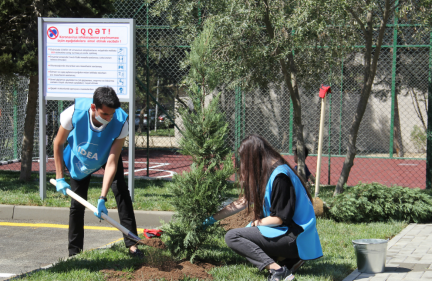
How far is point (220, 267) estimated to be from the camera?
13.3 ft

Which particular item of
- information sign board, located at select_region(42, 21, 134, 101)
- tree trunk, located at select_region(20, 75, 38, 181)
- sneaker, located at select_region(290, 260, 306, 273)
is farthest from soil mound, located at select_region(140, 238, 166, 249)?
tree trunk, located at select_region(20, 75, 38, 181)

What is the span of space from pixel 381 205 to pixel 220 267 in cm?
287

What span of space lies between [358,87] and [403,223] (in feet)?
27.2

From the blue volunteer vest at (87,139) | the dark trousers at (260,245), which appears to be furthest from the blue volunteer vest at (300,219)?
the blue volunteer vest at (87,139)

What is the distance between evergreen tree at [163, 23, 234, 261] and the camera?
153 inches

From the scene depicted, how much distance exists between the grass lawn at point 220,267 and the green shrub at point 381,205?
0.76m

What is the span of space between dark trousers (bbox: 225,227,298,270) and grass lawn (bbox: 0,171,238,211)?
214cm

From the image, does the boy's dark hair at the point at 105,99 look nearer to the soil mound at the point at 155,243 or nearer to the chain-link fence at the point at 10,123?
the soil mound at the point at 155,243

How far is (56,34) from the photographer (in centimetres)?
684

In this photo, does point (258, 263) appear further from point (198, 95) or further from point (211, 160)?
point (198, 95)

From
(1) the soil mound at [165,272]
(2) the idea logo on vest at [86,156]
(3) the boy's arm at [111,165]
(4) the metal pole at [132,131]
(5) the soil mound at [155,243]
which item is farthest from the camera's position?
(4) the metal pole at [132,131]

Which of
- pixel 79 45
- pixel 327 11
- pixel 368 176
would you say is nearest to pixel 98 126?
pixel 79 45

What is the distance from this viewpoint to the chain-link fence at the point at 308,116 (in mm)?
11398

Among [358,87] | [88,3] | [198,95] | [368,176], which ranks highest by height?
[88,3]
